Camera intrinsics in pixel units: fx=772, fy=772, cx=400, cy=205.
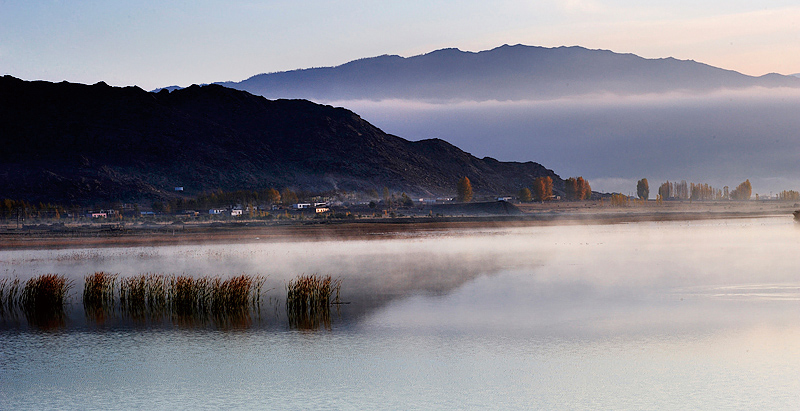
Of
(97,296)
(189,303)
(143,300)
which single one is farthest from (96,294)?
(189,303)

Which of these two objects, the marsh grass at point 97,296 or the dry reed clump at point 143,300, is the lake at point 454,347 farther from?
the dry reed clump at point 143,300

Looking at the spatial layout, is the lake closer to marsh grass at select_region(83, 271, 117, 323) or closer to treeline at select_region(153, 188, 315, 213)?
marsh grass at select_region(83, 271, 117, 323)

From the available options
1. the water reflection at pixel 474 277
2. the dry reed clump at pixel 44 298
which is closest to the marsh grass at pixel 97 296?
the water reflection at pixel 474 277

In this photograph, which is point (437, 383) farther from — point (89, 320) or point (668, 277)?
point (668, 277)

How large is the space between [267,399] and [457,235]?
6020 cm

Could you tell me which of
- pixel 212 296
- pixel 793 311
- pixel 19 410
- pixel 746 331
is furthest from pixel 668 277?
pixel 19 410

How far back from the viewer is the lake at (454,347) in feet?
65.8

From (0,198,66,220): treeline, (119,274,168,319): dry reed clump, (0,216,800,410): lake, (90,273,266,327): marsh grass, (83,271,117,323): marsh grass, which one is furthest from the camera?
(0,198,66,220): treeline

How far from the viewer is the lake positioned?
65.8ft

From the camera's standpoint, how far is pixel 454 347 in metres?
25.1

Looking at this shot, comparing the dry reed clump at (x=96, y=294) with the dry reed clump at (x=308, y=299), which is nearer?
the dry reed clump at (x=308, y=299)

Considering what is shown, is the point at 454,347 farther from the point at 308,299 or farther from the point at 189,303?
the point at 189,303

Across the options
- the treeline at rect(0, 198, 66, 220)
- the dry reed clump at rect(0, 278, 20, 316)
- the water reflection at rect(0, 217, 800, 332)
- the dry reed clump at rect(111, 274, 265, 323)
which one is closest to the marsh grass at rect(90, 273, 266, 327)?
the dry reed clump at rect(111, 274, 265, 323)

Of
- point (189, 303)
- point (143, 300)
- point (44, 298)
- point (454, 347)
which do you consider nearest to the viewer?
point (454, 347)
